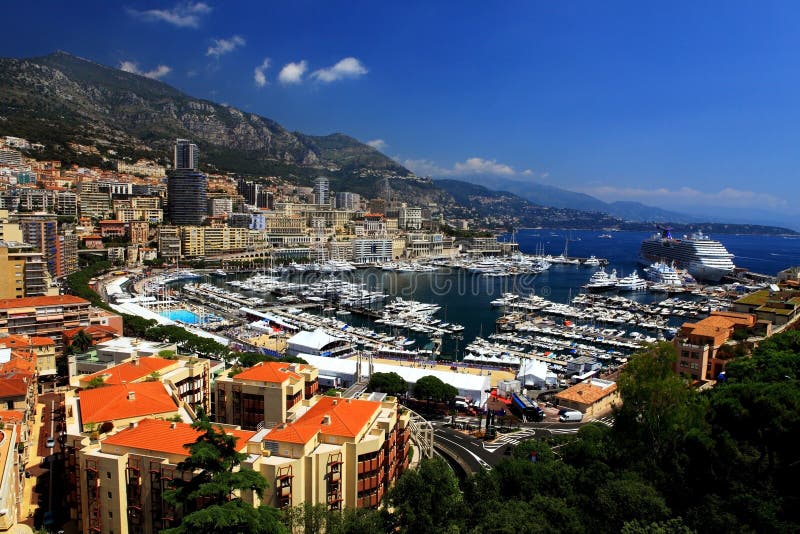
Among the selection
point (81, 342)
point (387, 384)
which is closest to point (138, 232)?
point (81, 342)

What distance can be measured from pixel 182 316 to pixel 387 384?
762 inches

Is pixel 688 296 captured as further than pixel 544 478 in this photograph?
Yes

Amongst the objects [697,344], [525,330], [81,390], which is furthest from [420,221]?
[81,390]

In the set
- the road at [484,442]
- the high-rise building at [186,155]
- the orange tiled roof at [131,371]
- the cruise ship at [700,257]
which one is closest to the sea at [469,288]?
the cruise ship at [700,257]

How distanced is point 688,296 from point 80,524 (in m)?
50.5

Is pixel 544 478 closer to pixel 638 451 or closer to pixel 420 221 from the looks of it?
pixel 638 451

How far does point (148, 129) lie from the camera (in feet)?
374

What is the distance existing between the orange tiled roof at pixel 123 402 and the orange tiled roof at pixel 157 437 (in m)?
0.99

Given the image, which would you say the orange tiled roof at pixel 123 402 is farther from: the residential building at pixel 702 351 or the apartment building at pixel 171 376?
the residential building at pixel 702 351

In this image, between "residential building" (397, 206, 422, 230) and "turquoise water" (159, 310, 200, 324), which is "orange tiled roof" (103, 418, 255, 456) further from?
"residential building" (397, 206, 422, 230)

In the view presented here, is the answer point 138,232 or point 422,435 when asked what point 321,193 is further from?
point 422,435

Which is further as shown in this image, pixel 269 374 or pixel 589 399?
pixel 589 399

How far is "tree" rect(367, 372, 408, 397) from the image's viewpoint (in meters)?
18.5

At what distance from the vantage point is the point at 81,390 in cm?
1248
